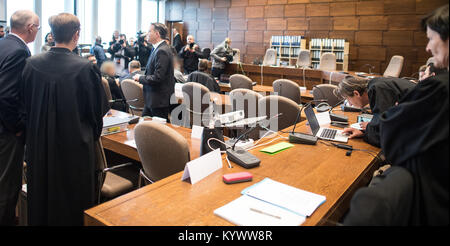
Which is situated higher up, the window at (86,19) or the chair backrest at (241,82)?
the window at (86,19)

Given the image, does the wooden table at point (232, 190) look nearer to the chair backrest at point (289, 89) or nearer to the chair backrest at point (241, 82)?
the chair backrest at point (289, 89)

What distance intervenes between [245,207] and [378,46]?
8899mm

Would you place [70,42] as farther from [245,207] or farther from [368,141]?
[368,141]

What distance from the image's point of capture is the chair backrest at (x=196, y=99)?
13.2 feet

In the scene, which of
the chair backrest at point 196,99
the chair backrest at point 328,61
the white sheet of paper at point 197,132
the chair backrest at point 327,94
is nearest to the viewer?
the white sheet of paper at point 197,132

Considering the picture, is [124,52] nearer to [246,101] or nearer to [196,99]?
[196,99]

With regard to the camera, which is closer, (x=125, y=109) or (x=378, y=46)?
(x=125, y=109)

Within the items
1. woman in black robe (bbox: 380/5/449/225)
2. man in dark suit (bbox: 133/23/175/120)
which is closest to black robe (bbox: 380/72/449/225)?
woman in black robe (bbox: 380/5/449/225)

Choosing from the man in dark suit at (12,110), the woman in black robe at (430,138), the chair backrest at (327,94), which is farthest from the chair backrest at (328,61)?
the woman in black robe at (430,138)

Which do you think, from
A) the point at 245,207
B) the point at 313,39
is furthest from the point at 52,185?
the point at 313,39

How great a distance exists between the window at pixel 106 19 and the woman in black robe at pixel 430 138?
1136 cm

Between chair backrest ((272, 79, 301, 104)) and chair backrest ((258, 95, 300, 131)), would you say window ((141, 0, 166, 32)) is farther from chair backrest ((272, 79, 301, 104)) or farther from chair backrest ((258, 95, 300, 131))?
chair backrest ((258, 95, 300, 131))

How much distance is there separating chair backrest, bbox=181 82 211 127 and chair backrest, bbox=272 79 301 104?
1.40 m

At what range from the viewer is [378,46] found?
902cm
